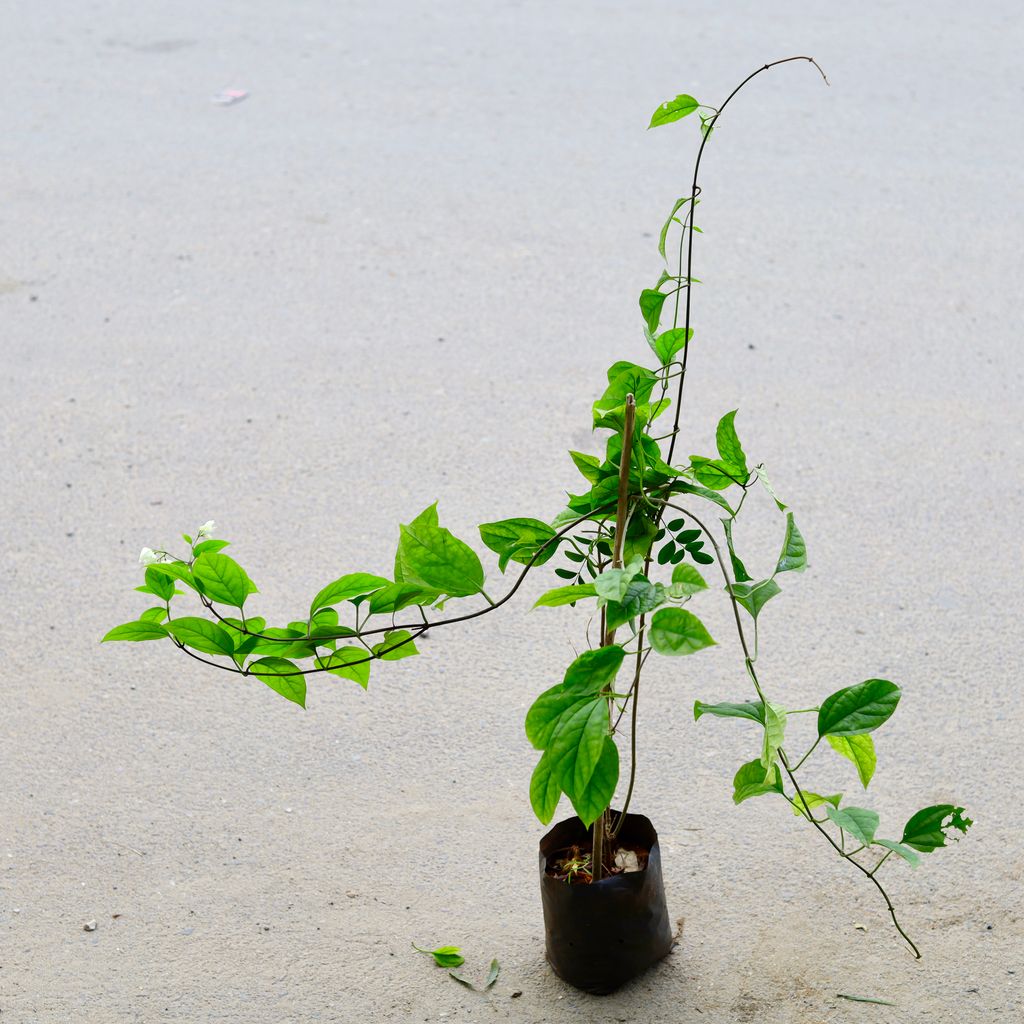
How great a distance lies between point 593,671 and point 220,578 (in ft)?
1.93

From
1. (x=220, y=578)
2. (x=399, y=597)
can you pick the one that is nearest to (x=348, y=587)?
(x=399, y=597)

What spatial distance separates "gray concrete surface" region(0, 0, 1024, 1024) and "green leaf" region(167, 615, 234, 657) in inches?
31.7

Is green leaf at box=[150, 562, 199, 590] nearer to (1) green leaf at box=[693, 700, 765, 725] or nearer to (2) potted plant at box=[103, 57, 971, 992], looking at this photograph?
(2) potted plant at box=[103, 57, 971, 992]

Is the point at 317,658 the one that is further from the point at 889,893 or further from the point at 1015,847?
the point at 1015,847

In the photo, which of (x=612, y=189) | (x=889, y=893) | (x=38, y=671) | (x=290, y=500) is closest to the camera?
(x=889, y=893)

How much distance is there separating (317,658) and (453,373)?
264 cm

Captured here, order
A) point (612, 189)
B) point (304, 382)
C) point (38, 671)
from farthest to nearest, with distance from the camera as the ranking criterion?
point (612, 189)
point (304, 382)
point (38, 671)

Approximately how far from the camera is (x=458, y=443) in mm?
4289

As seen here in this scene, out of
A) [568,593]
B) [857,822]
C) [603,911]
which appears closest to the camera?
[568,593]

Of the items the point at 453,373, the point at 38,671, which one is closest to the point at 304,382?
the point at 453,373

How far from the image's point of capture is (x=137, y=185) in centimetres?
598

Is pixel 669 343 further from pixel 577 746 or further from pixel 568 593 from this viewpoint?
pixel 577 746

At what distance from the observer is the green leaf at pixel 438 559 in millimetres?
1945

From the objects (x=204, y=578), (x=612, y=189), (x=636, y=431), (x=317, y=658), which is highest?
(x=636, y=431)
